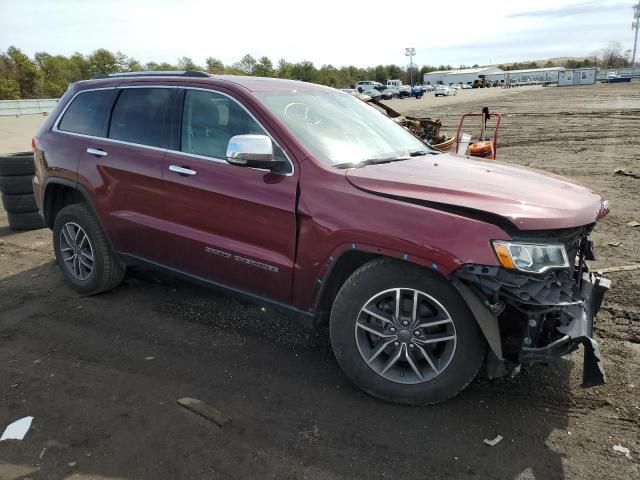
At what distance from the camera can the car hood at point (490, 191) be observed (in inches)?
108

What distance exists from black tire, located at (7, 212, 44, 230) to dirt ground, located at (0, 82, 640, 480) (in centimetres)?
272

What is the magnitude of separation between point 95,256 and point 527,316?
3638 mm

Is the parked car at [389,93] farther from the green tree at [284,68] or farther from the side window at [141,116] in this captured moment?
the side window at [141,116]

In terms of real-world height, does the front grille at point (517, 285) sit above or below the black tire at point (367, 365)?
above

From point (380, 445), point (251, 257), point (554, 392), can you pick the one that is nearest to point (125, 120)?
point (251, 257)

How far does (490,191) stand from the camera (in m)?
2.96

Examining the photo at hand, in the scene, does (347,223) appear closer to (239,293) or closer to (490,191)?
(490,191)

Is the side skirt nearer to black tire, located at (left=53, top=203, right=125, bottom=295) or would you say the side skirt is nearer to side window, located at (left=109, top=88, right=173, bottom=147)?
black tire, located at (left=53, top=203, right=125, bottom=295)

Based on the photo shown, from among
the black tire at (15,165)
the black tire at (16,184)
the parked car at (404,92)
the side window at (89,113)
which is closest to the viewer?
the side window at (89,113)

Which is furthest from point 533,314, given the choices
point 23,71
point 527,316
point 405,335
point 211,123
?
point 23,71

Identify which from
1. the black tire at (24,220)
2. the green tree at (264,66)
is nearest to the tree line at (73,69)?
the green tree at (264,66)

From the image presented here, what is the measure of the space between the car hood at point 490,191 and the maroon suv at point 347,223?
0.04 feet

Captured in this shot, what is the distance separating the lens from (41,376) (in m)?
3.51

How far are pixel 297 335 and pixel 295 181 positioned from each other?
1356 mm
